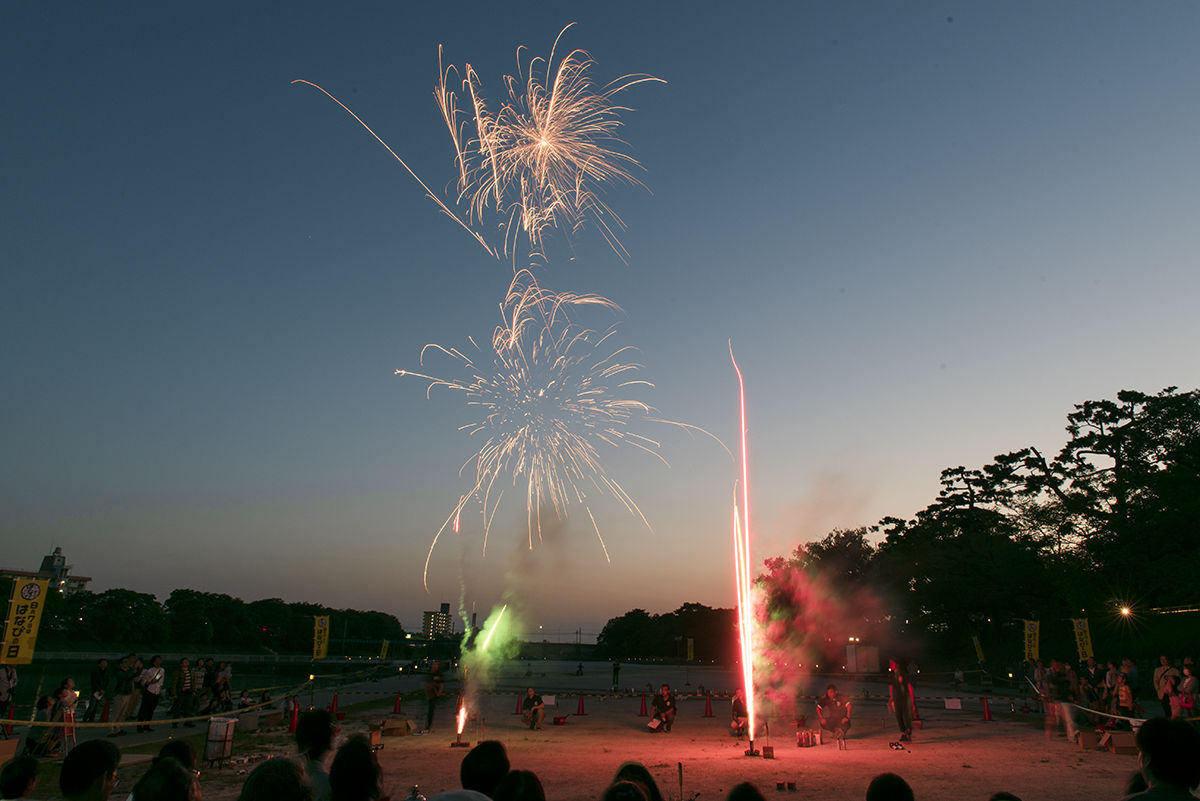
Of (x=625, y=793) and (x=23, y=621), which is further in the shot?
(x=23, y=621)

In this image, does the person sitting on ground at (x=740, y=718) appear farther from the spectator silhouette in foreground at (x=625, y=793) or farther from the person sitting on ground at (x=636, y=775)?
the spectator silhouette in foreground at (x=625, y=793)

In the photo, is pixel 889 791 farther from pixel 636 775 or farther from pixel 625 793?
pixel 636 775

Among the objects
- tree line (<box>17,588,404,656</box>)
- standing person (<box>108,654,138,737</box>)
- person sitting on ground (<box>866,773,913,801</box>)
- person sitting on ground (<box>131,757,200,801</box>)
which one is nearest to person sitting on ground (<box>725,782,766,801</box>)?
person sitting on ground (<box>866,773,913,801</box>)

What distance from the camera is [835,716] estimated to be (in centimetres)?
1791

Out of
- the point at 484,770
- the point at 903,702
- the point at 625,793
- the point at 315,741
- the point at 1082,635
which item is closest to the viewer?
the point at 625,793

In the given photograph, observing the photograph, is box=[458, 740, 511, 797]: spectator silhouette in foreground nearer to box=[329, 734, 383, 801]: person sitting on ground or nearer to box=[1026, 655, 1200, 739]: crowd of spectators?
box=[329, 734, 383, 801]: person sitting on ground

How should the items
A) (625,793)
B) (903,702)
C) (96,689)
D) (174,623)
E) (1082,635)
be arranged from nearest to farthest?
(625,793)
(96,689)
(903,702)
(1082,635)
(174,623)

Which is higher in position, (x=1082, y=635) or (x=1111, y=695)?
(x=1082, y=635)

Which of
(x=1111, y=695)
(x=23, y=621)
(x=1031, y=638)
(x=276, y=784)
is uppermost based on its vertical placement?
(x=23, y=621)

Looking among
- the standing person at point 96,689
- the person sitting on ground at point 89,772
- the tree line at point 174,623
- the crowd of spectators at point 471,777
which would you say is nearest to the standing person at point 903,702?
the crowd of spectators at point 471,777

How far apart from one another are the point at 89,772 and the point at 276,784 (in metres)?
1.43

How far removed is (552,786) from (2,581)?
103 meters

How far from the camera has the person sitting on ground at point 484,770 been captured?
3975 millimetres

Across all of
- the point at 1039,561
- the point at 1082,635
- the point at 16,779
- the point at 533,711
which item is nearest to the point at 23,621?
the point at 533,711
